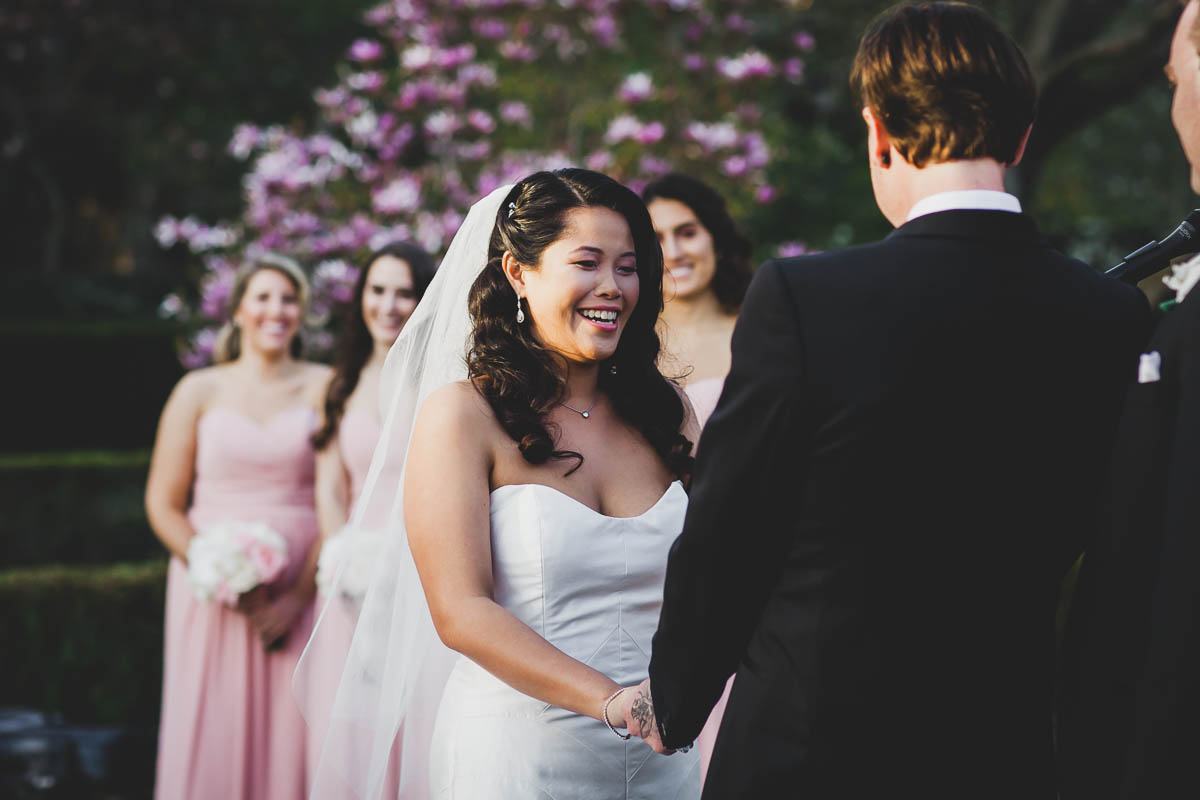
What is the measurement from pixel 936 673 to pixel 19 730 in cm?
475

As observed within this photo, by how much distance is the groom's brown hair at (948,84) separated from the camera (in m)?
1.88

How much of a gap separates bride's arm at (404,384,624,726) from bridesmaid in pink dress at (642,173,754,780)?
2174 mm

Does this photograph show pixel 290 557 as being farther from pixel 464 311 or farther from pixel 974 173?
pixel 974 173

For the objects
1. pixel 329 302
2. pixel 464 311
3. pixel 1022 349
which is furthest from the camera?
pixel 329 302

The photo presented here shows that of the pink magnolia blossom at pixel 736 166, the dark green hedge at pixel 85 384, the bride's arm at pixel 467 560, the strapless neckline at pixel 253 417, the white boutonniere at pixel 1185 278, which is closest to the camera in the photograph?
the white boutonniere at pixel 1185 278

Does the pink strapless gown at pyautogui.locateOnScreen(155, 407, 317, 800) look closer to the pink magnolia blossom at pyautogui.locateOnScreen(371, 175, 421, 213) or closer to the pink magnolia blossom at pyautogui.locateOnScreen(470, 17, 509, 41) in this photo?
the pink magnolia blossom at pyautogui.locateOnScreen(371, 175, 421, 213)

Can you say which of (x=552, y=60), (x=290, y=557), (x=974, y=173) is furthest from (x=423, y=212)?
(x=974, y=173)

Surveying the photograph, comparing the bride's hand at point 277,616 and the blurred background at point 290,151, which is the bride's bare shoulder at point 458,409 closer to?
the blurred background at point 290,151

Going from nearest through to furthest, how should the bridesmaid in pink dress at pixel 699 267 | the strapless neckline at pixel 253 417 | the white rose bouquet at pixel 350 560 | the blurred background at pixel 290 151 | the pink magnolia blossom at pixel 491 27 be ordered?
the white rose bouquet at pixel 350 560 < the bridesmaid in pink dress at pixel 699 267 < the strapless neckline at pixel 253 417 < the blurred background at pixel 290 151 < the pink magnolia blossom at pixel 491 27

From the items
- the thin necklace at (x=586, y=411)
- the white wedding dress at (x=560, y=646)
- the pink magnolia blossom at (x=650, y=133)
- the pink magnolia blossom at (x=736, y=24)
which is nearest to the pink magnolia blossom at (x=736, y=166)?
the pink magnolia blossom at (x=650, y=133)

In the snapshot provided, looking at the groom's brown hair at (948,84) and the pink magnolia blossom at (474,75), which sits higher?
the pink magnolia blossom at (474,75)

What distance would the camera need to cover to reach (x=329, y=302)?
24.5 ft

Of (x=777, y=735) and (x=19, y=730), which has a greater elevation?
(x=777, y=735)

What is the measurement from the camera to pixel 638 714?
2.28 meters
